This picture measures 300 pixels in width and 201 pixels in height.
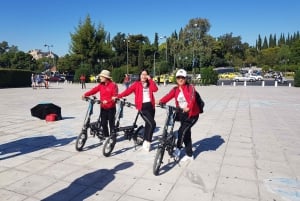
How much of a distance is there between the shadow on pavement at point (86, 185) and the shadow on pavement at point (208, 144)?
203cm

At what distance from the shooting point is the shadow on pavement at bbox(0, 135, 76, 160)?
6.19 m

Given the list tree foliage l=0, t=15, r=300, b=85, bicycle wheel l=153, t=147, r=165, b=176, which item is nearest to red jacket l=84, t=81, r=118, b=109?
bicycle wheel l=153, t=147, r=165, b=176

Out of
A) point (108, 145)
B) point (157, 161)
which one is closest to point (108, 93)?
point (108, 145)

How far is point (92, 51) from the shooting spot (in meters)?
45.9

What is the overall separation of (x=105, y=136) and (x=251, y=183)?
3.13 metres

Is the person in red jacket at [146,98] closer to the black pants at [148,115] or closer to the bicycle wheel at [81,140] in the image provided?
the black pants at [148,115]

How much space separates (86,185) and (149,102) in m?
2.27

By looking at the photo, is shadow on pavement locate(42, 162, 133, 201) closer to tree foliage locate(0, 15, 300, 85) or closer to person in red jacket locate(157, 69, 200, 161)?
person in red jacket locate(157, 69, 200, 161)

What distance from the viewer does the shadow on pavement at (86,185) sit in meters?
4.17

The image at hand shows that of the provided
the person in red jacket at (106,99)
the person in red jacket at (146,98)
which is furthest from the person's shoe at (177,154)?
the person in red jacket at (106,99)

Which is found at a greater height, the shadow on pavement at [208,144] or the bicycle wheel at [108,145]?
the bicycle wheel at [108,145]

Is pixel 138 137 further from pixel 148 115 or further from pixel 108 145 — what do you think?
pixel 108 145

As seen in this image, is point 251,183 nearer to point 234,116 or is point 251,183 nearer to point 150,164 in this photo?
point 150,164

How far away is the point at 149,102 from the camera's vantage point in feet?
20.5
